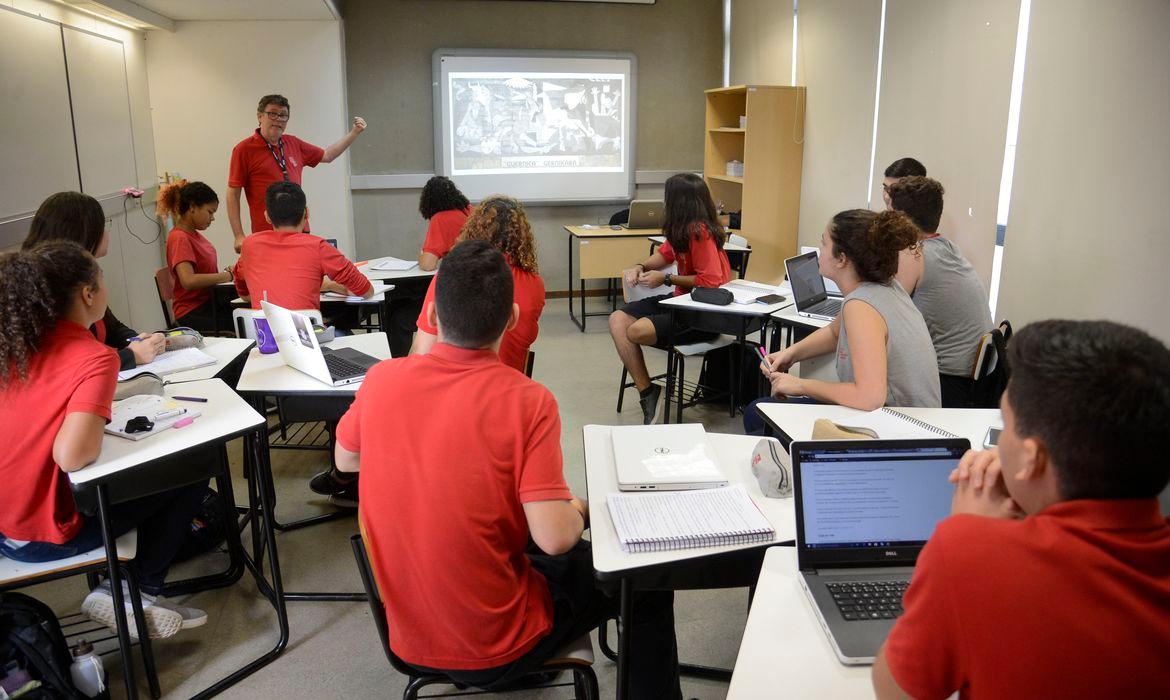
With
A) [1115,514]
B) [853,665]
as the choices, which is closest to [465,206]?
[853,665]

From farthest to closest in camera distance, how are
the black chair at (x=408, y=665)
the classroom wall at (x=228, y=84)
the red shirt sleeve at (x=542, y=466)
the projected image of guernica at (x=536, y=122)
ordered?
the projected image of guernica at (x=536, y=122)
the classroom wall at (x=228, y=84)
the black chair at (x=408, y=665)
the red shirt sleeve at (x=542, y=466)

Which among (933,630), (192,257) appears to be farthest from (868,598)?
(192,257)

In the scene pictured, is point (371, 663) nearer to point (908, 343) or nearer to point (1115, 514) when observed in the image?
point (908, 343)

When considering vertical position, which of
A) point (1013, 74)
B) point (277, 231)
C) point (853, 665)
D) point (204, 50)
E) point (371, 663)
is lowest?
point (371, 663)

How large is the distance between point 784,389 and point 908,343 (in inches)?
16.3

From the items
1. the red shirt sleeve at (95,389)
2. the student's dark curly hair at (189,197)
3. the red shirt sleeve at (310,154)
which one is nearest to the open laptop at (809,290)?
the red shirt sleeve at (95,389)

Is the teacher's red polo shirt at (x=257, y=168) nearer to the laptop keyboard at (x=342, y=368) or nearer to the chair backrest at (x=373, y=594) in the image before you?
the laptop keyboard at (x=342, y=368)

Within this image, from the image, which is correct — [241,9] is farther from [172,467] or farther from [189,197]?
[172,467]

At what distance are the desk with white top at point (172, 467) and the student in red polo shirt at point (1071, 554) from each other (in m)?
1.87

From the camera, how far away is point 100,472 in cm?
195

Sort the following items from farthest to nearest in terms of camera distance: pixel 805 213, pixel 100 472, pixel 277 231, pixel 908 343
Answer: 1. pixel 805 213
2. pixel 277 231
3. pixel 908 343
4. pixel 100 472

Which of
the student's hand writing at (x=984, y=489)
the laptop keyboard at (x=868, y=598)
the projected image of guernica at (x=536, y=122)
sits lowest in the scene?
the laptop keyboard at (x=868, y=598)

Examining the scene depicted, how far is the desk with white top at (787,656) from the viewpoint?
1.24m

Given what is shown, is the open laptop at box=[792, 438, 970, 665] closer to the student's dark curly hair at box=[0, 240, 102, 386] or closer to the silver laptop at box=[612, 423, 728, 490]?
the silver laptop at box=[612, 423, 728, 490]
